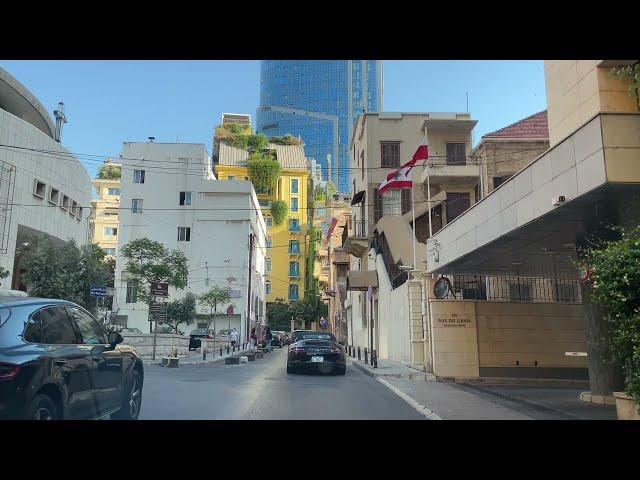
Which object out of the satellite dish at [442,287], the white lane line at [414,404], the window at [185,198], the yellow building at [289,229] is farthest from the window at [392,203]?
the yellow building at [289,229]

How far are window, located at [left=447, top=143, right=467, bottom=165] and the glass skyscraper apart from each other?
129m

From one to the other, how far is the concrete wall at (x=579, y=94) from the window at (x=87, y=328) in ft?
30.0

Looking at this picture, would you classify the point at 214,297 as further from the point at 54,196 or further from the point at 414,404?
the point at 414,404

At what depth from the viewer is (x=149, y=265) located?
33219mm

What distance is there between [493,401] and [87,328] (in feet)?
28.4

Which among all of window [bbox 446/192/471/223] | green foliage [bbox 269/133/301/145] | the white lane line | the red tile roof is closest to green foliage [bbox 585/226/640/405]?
the white lane line

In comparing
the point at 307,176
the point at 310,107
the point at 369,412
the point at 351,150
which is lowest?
the point at 369,412

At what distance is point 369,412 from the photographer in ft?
33.7

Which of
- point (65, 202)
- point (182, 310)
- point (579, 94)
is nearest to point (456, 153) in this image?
point (579, 94)

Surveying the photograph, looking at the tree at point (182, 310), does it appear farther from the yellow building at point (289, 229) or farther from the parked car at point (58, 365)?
the parked car at point (58, 365)

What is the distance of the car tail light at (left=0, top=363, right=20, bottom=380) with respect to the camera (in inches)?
207
